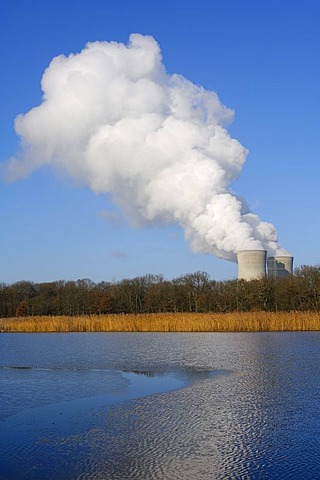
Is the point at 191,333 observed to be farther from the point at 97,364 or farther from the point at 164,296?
the point at 164,296

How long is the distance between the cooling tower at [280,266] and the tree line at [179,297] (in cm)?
117

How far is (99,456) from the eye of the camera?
5785mm

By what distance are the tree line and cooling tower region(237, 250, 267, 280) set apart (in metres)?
0.90

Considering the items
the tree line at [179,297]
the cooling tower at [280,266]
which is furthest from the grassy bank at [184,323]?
the cooling tower at [280,266]

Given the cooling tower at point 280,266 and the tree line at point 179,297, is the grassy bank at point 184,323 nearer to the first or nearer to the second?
the tree line at point 179,297

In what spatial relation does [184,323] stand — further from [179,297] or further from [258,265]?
[179,297]

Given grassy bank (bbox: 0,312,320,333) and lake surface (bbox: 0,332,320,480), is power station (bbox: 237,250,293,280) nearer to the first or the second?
grassy bank (bbox: 0,312,320,333)

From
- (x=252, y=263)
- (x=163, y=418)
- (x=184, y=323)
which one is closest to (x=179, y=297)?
(x=252, y=263)

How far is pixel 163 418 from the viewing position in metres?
7.50

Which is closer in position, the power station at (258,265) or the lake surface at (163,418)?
the lake surface at (163,418)

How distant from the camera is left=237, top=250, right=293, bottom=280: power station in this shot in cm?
3738

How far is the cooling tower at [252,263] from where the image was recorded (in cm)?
3725

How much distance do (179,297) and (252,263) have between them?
8.37 meters

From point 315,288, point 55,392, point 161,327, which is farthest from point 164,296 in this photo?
point 55,392
